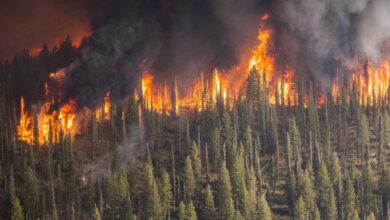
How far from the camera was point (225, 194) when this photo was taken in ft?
558

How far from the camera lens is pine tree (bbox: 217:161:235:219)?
167 meters

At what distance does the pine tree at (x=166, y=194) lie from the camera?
6639 inches

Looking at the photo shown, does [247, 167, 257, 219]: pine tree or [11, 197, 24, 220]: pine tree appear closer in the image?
[11, 197, 24, 220]: pine tree

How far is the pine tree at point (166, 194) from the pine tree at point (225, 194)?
11715 millimetres

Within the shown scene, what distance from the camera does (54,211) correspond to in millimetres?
161250

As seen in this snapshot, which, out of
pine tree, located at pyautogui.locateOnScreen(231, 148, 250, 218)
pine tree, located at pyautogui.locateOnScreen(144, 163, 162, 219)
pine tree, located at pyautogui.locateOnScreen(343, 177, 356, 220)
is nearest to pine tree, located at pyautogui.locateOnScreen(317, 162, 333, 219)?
pine tree, located at pyautogui.locateOnScreen(343, 177, 356, 220)

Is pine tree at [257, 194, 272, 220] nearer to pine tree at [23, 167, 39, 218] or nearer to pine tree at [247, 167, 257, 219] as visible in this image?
pine tree at [247, 167, 257, 219]

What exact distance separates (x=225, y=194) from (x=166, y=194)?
1384 cm

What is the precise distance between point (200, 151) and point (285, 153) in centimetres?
2328

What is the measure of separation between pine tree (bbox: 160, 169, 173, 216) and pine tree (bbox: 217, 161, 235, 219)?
1171cm

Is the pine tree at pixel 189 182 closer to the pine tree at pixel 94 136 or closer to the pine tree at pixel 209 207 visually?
the pine tree at pixel 209 207

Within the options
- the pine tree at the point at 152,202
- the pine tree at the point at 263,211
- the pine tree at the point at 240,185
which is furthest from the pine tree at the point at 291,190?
the pine tree at the point at 152,202

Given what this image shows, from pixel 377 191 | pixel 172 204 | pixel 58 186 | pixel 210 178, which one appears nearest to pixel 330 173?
pixel 377 191

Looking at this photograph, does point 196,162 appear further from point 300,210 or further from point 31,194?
point 31,194
